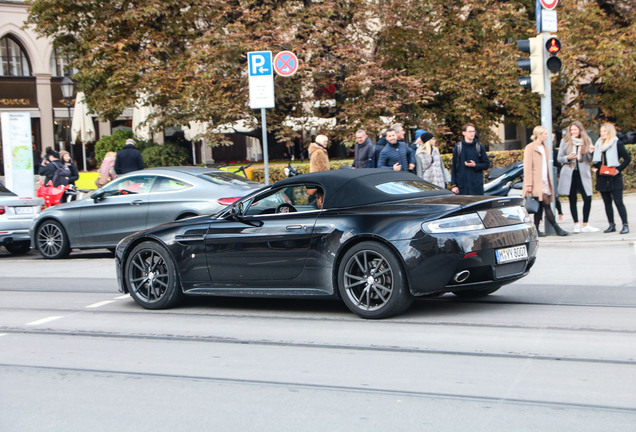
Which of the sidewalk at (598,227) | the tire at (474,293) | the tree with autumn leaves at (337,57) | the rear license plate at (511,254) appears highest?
the tree with autumn leaves at (337,57)

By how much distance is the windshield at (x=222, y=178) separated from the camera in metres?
14.1

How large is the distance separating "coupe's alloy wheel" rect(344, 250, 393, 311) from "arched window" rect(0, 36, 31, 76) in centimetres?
3827

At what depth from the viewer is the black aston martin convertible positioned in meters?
7.44

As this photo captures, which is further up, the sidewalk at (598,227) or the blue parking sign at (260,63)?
the blue parking sign at (260,63)

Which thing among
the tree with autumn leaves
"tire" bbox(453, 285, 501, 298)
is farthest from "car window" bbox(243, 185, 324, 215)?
the tree with autumn leaves

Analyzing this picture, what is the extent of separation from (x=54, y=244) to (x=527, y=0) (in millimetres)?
19460

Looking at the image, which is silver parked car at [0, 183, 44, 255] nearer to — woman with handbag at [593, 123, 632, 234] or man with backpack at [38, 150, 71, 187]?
man with backpack at [38, 150, 71, 187]

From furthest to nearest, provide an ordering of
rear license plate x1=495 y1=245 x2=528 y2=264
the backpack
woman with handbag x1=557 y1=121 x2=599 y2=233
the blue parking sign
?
the backpack, the blue parking sign, woman with handbag x1=557 y1=121 x2=599 y2=233, rear license plate x1=495 y1=245 x2=528 y2=264

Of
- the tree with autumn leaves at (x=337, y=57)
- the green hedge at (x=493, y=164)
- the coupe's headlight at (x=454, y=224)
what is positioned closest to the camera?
the coupe's headlight at (x=454, y=224)

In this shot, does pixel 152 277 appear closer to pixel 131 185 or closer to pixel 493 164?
pixel 131 185

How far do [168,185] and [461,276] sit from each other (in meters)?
7.75

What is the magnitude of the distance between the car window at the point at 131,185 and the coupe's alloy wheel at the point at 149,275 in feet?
17.5

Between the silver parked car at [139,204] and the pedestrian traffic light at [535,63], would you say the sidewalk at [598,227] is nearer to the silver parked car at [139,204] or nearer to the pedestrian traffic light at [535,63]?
the pedestrian traffic light at [535,63]

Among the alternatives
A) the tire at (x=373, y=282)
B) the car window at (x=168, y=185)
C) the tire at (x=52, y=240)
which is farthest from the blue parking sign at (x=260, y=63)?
the tire at (x=373, y=282)
